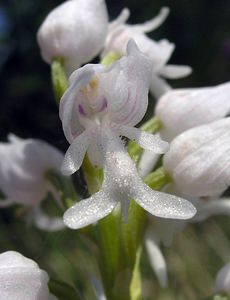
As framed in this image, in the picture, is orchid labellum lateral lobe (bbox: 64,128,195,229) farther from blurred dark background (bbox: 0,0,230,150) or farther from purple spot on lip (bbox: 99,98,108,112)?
blurred dark background (bbox: 0,0,230,150)

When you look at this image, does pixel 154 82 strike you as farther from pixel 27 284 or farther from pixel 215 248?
pixel 215 248

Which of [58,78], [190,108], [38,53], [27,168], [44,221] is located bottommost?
[38,53]

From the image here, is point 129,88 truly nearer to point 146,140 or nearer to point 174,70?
point 146,140

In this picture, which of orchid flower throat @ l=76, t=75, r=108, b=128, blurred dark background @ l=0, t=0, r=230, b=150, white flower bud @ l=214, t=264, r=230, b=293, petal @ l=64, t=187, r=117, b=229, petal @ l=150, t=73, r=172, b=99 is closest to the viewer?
petal @ l=64, t=187, r=117, b=229

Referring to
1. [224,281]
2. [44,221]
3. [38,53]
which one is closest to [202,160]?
[224,281]

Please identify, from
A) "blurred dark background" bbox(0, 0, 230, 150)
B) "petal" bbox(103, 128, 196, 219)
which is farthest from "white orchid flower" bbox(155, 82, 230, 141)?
"blurred dark background" bbox(0, 0, 230, 150)

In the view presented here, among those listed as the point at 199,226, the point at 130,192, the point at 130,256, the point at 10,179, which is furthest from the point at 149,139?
the point at 199,226
